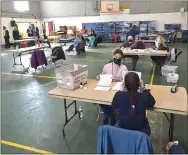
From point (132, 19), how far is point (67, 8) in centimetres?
613

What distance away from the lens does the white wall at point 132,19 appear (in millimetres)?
14570

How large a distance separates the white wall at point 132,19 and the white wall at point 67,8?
435mm

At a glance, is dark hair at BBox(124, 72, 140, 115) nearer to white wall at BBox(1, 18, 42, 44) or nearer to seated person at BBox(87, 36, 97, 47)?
seated person at BBox(87, 36, 97, 47)

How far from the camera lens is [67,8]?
17828mm

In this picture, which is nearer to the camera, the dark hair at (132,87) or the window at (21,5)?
the dark hair at (132,87)

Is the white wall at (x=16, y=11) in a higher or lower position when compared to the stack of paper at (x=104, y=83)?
higher

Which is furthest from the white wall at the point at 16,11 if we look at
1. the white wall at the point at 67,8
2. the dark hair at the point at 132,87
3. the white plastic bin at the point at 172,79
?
the dark hair at the point at 132,87

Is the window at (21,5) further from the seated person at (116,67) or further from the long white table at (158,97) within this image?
the long white table at (158,97)

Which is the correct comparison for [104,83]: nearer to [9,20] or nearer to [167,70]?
[167,70]

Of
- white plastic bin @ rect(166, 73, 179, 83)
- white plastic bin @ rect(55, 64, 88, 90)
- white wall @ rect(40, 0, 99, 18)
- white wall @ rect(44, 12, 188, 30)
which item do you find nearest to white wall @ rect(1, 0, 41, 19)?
white wall @ rect(40, 0, 99, 18)

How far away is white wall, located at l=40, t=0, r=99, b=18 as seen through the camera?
17.2m

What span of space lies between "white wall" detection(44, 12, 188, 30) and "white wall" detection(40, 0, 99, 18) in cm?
43

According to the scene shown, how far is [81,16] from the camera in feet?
57.3

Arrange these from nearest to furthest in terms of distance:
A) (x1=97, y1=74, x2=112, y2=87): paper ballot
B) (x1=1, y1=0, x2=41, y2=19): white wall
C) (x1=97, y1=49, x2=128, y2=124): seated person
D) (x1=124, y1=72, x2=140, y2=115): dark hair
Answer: (x1=124, y1=72, x2=140, y2=115): dark hair < (x1=97, y1=74, x2=112, y2=87): paper ballot < (x1=97, y1=49, x2=128, y2=124): seated person < (x1=1, y1=0, x2=41, y2=19): white wall
